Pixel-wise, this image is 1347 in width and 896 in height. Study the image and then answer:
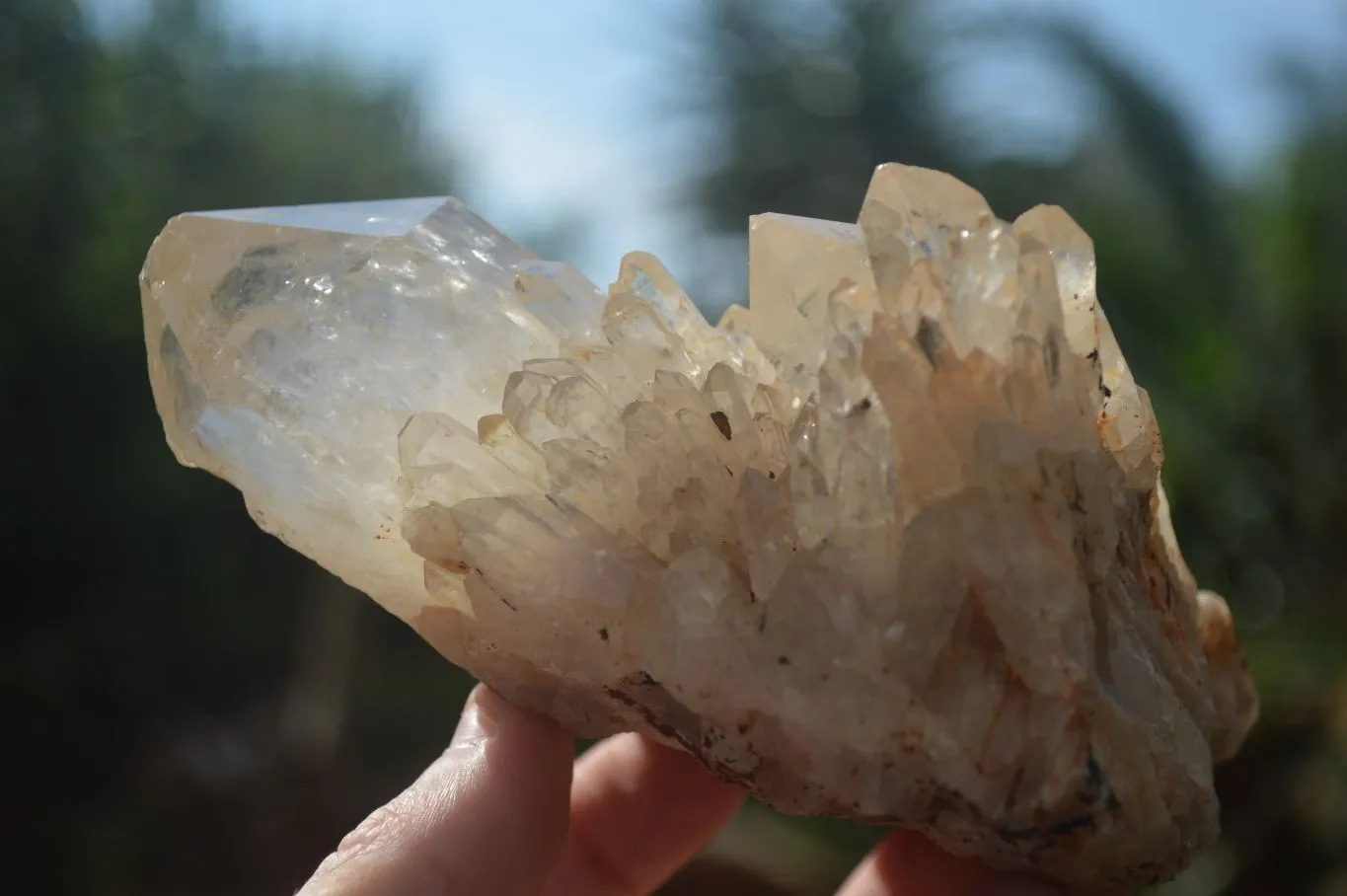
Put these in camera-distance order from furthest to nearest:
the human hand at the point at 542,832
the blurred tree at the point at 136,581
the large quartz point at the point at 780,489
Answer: the blurred tree at the point at 136,581, the human hand at the point at 542,832, the large quartz point at the point at 780,489

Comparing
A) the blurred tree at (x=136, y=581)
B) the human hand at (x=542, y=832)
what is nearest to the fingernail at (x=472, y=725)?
the human hand at (x=542, y=832)

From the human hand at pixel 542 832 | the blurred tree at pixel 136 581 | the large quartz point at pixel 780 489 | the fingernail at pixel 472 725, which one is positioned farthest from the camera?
the blurred tree at pixel 136 581

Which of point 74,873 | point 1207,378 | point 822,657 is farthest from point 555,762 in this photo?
point 1207,378

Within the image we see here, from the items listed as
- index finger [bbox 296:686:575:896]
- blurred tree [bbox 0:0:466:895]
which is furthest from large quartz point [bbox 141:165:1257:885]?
blurred tree [bbox 0:0:466:895]

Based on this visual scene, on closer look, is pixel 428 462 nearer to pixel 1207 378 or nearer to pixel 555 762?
pixel 555 762

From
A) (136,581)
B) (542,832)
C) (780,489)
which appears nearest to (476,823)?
(542,832)

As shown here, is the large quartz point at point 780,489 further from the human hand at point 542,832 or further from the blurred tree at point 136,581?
the blurred tree at point 136,581

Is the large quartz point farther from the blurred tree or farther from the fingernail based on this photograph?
the blurred tree
